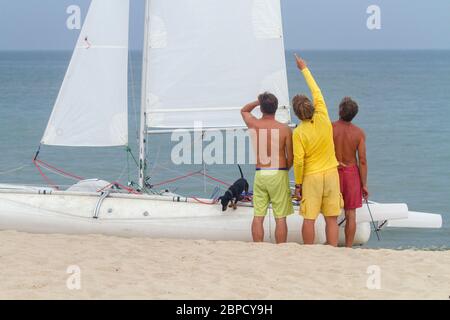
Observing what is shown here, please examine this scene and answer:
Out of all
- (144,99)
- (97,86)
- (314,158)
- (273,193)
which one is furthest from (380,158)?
(314,158)

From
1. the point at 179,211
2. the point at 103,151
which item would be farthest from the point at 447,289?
the point at 103,151

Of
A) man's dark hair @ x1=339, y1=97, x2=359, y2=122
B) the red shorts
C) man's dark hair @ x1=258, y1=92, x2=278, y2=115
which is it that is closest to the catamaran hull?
the red shorts

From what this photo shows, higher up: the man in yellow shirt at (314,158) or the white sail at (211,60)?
the white sail at (211,60)

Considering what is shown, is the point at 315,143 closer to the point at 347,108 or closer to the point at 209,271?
the point at 347,108

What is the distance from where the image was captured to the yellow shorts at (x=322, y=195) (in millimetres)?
8180

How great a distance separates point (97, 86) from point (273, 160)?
2.71 metres

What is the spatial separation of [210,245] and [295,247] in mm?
874

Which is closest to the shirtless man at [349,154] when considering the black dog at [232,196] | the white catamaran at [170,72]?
the black dog at [232,196]

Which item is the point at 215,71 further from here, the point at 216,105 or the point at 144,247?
the point at 144,247

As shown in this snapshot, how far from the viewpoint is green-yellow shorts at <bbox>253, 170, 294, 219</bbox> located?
27.4 ft

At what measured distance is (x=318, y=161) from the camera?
819 cm

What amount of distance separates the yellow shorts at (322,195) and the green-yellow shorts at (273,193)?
0.21 m

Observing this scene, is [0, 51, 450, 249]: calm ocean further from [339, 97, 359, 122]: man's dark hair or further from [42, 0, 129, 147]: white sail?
[339, 97, 359, 122]: man's dark hair

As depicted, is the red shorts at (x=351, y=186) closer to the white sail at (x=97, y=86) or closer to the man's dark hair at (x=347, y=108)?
the man's dark hair at (x=347, y=108)
